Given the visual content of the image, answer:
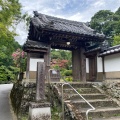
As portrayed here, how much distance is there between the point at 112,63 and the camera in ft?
27.1

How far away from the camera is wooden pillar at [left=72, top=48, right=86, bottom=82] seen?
9.72 m

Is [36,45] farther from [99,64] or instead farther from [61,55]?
[61,55]

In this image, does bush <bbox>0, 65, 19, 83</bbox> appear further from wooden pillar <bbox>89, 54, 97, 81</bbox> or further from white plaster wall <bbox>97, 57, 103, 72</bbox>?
white plaster wall <bbox>97, 57, 103, 72</bbox>

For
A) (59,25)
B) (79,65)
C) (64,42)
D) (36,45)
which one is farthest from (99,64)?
(36,45)

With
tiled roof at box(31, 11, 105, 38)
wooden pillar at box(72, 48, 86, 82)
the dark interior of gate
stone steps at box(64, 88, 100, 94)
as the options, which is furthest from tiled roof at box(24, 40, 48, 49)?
stone steps at box(64, 88, 100, 94)

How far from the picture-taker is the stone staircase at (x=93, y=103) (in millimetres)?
5160

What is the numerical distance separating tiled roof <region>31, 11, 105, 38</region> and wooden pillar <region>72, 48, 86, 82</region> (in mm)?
1419

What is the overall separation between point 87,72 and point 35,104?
6.18 m

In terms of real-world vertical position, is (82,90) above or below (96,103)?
above

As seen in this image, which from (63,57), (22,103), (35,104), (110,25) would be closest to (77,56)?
(22,103)

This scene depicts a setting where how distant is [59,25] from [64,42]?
1233 millimetres

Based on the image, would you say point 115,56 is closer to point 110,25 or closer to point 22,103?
point 22,103

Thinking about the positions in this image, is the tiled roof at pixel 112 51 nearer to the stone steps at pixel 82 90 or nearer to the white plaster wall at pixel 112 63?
the white plaster wall at pixel 112 63

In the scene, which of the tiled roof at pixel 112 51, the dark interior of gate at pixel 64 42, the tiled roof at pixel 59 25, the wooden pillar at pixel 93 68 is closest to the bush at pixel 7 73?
the tiled roof at pixel 59 25
